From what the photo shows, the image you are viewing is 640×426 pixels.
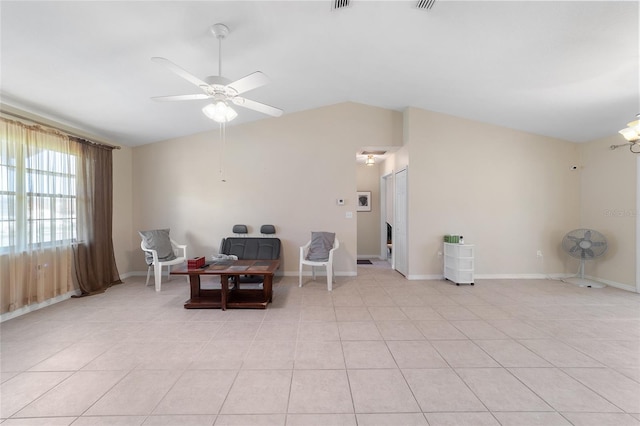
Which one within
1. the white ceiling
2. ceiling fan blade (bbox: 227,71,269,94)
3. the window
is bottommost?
the window

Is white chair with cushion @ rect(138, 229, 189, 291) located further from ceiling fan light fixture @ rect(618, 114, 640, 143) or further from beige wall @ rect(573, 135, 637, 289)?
beige wall @ rect(573, 135, 637, 289)

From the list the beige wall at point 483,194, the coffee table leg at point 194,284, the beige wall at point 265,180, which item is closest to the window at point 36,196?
the beige wall at point 265,180

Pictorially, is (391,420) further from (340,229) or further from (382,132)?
(382,132)

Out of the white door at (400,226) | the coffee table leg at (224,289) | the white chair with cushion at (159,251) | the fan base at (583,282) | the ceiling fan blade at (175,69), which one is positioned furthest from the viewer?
the white door at (400,226)

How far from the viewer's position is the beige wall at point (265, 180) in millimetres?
5137

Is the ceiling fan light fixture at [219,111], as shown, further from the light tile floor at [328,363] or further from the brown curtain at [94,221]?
the brown curtain at [94,221]

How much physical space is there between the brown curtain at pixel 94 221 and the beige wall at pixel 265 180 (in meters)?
0.74

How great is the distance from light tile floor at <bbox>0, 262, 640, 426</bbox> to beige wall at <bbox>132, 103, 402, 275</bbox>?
1.70 m

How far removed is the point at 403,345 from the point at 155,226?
191 inches

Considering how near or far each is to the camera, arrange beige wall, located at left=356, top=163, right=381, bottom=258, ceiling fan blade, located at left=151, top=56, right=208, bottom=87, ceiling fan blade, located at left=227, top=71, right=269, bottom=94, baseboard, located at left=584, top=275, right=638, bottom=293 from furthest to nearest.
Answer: beige wall, located at left=356, top=163, right=381, bottom=258, baseboard, located at left=584, top=275, right=638, bottom=293, ceiling fan blade, located at left=227, top=71, right=269, bottom=94, ceiling fan blade, located at left=151, top=56, right=208, bottom=87

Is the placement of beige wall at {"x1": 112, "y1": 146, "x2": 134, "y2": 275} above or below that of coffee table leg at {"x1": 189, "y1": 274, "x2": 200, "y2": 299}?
above

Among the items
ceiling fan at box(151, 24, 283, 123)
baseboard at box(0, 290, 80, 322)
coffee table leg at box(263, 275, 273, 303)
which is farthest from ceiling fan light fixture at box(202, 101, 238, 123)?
baseboard at box(0, 290, 80, 322)

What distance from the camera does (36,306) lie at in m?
3.39

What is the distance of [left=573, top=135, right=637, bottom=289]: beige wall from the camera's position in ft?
13.6
